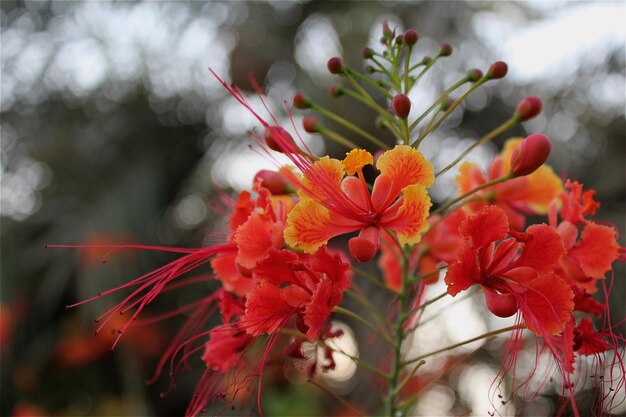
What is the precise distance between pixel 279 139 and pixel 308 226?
199mm

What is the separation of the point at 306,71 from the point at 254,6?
1.04m

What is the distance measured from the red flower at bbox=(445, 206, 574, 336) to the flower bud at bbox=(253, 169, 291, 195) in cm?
41

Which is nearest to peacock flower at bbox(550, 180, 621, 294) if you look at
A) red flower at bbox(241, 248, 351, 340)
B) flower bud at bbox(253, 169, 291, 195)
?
red flower at bbox(241, 248, 351, 340)

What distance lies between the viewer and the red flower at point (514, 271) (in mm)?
1126

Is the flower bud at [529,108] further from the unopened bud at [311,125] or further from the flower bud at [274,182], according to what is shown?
the flower bud at [274,182]

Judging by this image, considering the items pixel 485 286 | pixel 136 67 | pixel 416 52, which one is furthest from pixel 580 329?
pixel 136 67

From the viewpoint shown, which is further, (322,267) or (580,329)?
(580,329)

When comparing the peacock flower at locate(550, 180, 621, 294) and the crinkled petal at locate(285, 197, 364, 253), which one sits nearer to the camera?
the crinkled petal at locate(285, 197, 364, 253)

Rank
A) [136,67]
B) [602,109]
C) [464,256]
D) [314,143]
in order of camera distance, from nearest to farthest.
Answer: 1. [464,256]
2. [602,109]
3. [314,143]
4. [136,67]

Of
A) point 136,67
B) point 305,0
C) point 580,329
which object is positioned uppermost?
point 305,0

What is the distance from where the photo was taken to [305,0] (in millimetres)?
5488

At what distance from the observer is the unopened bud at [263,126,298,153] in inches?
49.6

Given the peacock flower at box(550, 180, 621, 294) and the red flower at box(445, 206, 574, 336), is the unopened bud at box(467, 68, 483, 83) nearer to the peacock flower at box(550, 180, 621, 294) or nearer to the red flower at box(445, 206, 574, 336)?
the peacock flower at box(550, 180, 621, 294)

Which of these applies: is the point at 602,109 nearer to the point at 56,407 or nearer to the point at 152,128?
the point at 152,128
